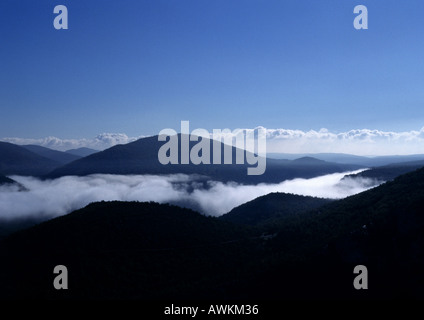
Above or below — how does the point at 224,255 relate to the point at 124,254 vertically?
below

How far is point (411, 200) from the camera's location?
84250 mm

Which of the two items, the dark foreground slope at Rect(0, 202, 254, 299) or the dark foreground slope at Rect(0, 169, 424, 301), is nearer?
the dark foreground slope at Rect(0, 169, 424, 301)

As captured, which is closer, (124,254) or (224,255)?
(124,254)

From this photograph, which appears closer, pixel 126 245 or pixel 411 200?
pixel 411 200

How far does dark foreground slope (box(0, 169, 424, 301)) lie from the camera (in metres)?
72.0

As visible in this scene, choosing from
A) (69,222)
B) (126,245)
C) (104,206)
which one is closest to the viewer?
(126,245)

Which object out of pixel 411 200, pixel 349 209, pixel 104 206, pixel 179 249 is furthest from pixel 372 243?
pixel 104 206

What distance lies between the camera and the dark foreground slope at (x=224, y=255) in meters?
72.0

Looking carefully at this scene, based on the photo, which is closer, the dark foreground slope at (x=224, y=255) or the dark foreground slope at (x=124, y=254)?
the dark foreground slope at (x=224, y=255)

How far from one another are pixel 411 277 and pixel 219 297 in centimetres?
4186

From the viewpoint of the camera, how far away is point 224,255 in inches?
3676

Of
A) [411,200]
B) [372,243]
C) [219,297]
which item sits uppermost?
[411,200]
